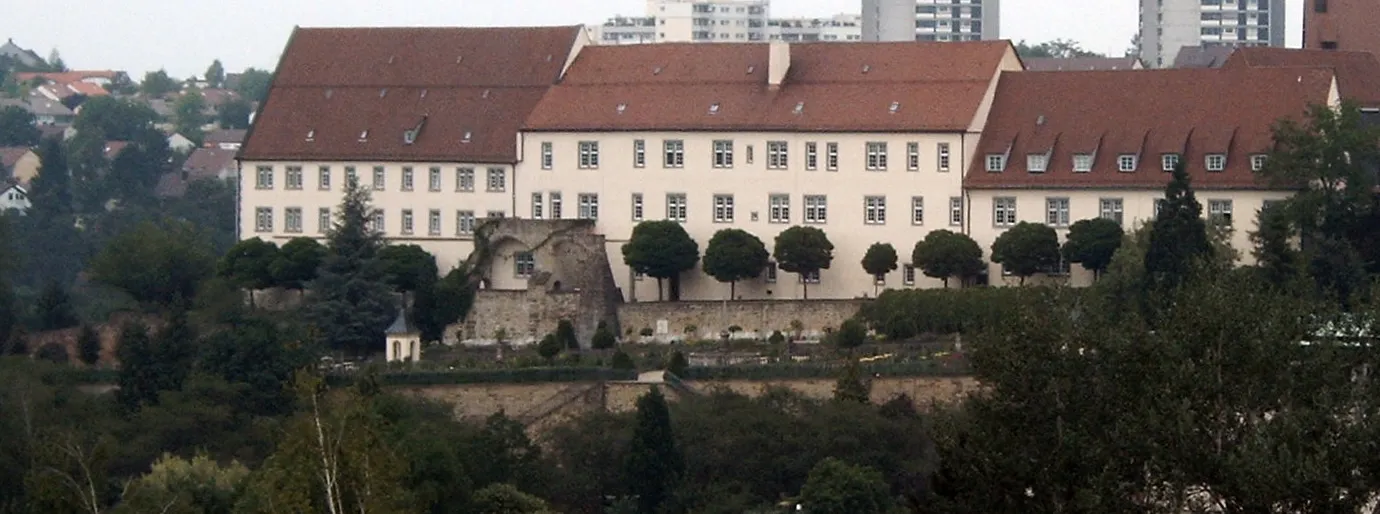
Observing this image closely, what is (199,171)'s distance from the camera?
16688cm

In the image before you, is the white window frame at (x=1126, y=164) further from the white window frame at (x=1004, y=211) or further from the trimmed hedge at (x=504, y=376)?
the trimmed hedge at (x=504, y=376)

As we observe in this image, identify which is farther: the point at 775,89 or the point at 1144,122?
the point at 775,89

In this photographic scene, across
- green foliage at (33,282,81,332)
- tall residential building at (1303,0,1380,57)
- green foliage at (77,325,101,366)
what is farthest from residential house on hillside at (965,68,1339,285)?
green foliage at (33,282,81,332)

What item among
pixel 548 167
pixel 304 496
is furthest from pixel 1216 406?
pixel 548 167

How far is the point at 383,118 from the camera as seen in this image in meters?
96.0

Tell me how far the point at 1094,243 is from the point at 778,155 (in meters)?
8.17

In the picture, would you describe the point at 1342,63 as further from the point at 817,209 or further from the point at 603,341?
the point at 603,341

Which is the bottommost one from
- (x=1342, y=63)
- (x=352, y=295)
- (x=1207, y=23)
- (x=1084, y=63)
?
(x=352, y=295)

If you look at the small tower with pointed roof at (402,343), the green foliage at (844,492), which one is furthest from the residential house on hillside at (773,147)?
the green foliage at (844,492)

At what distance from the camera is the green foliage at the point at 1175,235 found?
82000 millimetres

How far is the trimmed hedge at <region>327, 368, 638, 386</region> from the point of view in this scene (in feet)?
274

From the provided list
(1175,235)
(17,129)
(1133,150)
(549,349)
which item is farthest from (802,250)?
(17,129)

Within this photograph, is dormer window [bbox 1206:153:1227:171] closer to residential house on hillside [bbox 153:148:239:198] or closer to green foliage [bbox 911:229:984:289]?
green foliage [bbox 911:229:984:289]

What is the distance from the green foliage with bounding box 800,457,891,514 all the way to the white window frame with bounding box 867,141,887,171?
16.8 m
